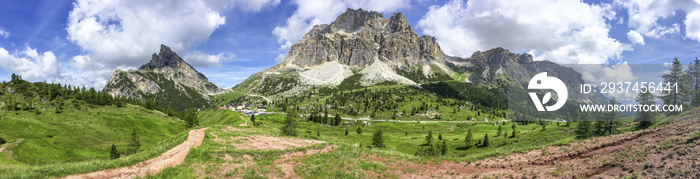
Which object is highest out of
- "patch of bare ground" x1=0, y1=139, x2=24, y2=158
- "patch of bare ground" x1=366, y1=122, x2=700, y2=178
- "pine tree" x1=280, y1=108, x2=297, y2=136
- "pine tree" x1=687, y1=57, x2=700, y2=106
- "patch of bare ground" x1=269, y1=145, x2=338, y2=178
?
"pine tree" x1=687, y1=57, x2=700, y2=106

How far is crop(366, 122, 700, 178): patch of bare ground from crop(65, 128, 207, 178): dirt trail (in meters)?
21.0

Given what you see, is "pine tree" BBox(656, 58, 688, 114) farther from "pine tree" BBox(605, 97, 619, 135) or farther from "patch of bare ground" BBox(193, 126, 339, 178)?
"patch of bare ground" BBox(193, 126, 339, 178)

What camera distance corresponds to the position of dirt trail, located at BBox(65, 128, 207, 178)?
20117mm

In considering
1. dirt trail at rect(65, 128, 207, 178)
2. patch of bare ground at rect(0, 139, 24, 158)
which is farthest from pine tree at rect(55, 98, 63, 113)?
dirt trail at rect(65, 128, 207, 178)

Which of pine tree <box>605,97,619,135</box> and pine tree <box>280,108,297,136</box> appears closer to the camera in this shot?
pine tree <box>280,108,297,136</box>

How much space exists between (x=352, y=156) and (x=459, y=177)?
1241 centimetres

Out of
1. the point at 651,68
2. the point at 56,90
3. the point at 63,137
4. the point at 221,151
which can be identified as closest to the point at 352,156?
the point at 221,151

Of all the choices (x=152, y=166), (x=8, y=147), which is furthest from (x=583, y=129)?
(x=8, y=147)

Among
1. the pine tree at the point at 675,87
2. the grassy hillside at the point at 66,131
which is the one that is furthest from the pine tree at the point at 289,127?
the pine tree at the point at 675,87

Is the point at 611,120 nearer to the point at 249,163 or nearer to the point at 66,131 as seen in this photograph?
the point at 249,163

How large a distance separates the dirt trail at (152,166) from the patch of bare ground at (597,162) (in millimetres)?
21044

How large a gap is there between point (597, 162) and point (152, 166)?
36.2m

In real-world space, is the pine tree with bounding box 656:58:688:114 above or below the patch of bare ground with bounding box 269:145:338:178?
above

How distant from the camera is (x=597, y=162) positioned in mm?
19109
